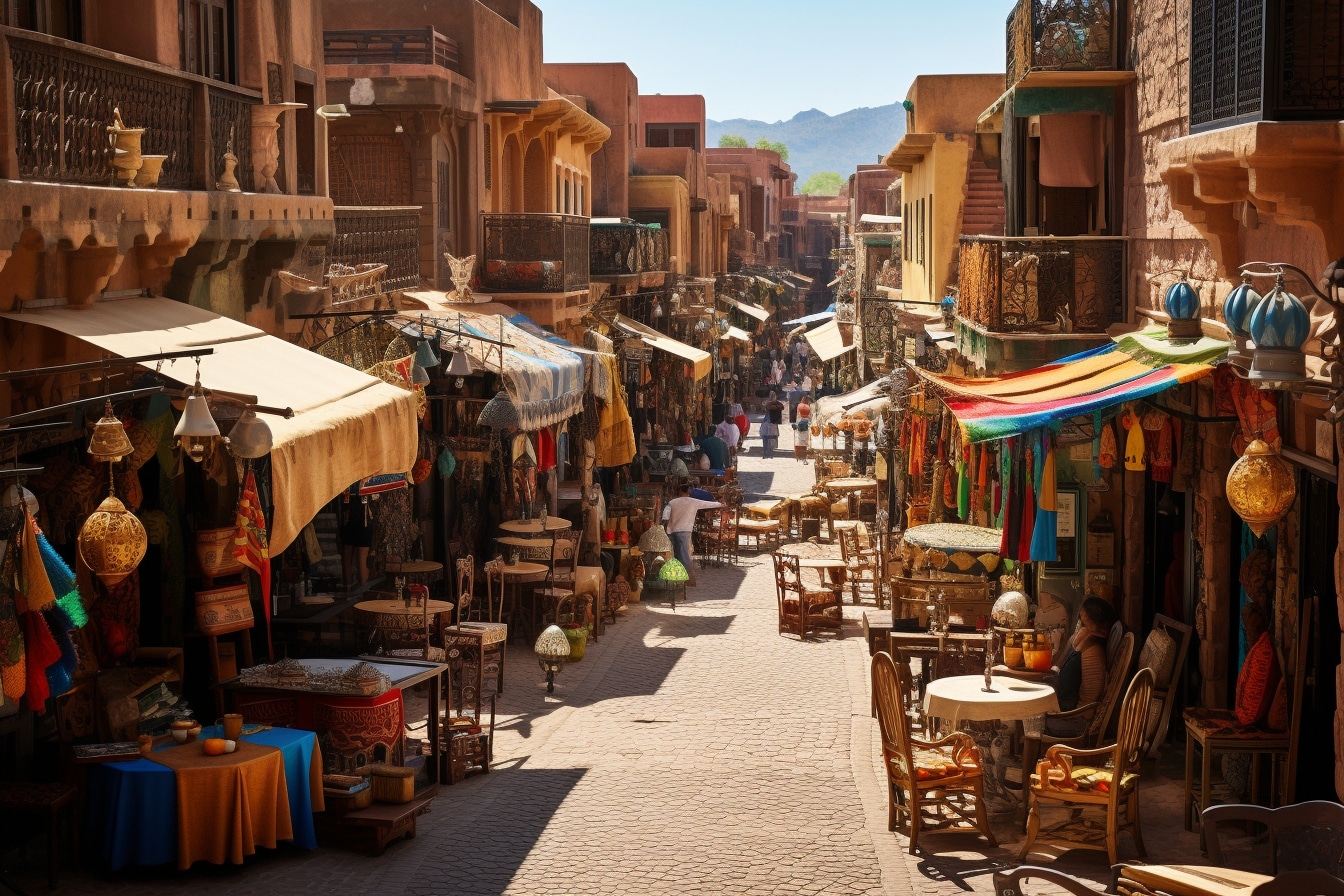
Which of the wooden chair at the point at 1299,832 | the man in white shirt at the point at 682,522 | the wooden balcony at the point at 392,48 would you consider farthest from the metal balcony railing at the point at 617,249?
the wooden chair at the point at 1299,832

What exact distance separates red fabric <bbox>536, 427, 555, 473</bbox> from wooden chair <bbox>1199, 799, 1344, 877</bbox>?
12.2m

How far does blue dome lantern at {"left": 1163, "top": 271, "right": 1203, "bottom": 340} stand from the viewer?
409 inches

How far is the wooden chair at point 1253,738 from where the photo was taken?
964 centimetres

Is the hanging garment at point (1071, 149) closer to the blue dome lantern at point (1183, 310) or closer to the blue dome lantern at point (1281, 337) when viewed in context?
the blue dome lantern at point (1183, 310)

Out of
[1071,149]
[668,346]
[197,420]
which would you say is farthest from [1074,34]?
[668,346]

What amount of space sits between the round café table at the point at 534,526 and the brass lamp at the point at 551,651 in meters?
3.12

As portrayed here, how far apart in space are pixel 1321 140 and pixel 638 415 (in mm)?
25144

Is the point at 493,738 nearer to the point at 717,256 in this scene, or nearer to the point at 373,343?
the point at 373,343

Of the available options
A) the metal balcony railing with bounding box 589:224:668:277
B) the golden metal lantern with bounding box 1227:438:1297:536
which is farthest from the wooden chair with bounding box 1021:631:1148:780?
the metal balcony railing with bounding box 589:224:668:277

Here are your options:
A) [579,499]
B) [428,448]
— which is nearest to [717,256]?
[579,499]

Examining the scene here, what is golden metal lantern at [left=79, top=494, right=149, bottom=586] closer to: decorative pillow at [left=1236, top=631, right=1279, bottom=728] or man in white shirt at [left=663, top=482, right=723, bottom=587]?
decorative pillow at [left=1236, top=631, right=1279, bottom=728]

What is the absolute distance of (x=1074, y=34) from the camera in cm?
1487

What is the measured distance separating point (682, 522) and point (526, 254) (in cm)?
445

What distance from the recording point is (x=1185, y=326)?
1047 cm
